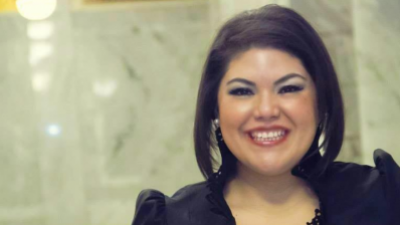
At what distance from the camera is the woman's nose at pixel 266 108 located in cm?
73

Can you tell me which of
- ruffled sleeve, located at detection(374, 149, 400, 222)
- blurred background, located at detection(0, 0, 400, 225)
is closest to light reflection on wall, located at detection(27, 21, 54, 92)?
blurred background, located at detection(0, 0, 400, 225)

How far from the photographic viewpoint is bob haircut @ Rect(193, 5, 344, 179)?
0.75 metres

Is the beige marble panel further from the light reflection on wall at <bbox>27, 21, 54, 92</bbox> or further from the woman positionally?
the light reflection on wall at <bbox>27, 21, 54, 92</bbox>

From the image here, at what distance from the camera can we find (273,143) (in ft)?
2.44

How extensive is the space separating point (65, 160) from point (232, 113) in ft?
2.26

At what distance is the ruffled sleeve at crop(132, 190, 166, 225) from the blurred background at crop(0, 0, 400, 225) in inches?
20.8

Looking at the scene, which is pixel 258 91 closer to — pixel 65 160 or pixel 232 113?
pixel 232 113

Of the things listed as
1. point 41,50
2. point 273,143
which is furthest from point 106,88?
point 273,143

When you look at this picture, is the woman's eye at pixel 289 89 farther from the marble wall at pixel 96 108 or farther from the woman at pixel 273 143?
the marble wall at pixel 96 108

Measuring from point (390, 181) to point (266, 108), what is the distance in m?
0.23

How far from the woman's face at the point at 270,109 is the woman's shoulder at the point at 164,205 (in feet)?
0.36

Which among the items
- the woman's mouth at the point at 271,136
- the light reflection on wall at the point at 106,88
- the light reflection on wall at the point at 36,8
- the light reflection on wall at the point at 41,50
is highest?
the light reflection on wall at the point at 36,8

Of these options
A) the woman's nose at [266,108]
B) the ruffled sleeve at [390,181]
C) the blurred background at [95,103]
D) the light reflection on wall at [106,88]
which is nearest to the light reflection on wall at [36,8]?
the blurred background at [95,103]

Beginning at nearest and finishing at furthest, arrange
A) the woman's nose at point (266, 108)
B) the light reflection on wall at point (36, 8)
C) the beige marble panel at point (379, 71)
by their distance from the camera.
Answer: the woman's nose at point (266, 108) → the beige marble panel at point (379, 71) → the light reflection on wall at point (36, 8)
